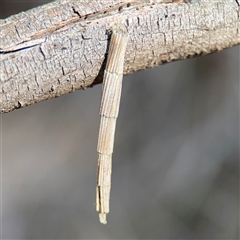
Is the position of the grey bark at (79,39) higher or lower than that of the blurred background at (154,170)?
lower

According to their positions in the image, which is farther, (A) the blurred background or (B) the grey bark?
(A) the blurred background

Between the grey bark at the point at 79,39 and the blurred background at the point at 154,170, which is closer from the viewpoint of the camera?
the grey bark at the point at 79,39

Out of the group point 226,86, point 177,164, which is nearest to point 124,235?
point 177,164

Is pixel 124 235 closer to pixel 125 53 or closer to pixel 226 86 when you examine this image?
pixel 226 86

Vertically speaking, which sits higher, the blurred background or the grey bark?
the blurred background

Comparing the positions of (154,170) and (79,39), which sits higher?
(154,170)
